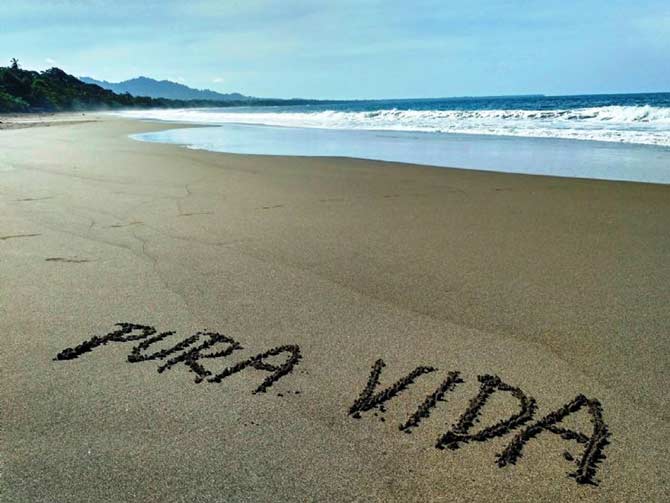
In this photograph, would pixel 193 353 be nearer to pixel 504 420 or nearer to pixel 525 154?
pixel 504 420

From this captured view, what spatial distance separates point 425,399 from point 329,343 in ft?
2.05

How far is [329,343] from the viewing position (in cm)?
250

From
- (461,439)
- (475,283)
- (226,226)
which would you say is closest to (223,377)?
(461,439)

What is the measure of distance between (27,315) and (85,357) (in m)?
0.67

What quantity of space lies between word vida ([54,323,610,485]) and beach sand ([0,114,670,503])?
27mm

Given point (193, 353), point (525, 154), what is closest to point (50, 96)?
point (525, 154)

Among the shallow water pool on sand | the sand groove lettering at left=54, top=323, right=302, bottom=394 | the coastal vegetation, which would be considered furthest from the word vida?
the coastal vegetation

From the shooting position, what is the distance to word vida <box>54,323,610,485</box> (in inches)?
69.7

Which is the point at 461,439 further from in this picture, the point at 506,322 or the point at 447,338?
the point at 506,322

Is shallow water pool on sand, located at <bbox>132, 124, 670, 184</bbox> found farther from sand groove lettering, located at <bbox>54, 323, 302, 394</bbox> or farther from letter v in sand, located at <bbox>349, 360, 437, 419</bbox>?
sand groove lettering, located at <bbox>54, 323, 302, 394</bbox>

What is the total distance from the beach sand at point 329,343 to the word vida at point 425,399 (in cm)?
3

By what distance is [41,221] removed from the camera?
15.6ft

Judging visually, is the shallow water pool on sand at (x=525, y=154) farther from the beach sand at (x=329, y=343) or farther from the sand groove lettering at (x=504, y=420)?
the sand groove lettering at (x=504, y=420)

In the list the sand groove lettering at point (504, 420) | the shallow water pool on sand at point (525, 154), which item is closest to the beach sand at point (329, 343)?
the sand groove lettering at point (504, 420)
